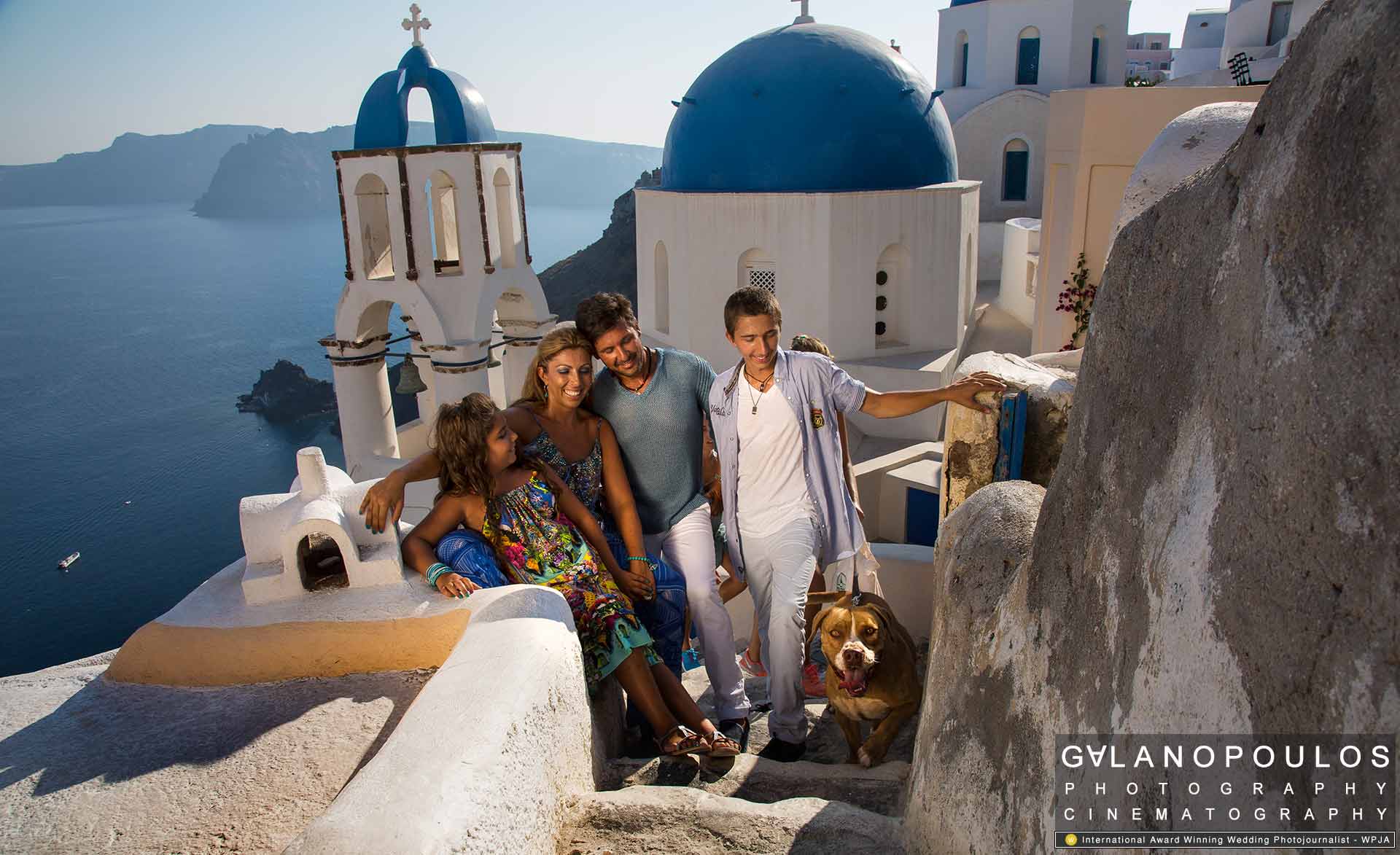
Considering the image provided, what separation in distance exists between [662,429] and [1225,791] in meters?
2.23

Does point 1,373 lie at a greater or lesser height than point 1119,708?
lesser

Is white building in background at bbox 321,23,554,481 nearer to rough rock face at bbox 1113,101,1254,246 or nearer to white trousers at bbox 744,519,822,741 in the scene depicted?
white trousers at bbox 744,519,822,741

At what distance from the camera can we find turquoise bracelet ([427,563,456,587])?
9.71 ft

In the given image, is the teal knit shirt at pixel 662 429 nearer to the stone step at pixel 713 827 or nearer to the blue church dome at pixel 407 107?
the stone step at pixel 713 827

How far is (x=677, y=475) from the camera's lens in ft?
10.9

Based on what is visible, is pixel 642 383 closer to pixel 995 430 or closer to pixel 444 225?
pixel 995 430

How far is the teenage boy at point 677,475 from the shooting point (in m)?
3.25

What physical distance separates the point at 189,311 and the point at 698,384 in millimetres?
84638

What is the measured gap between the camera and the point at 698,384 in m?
3.33

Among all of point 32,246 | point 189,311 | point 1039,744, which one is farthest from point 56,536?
point 32,246

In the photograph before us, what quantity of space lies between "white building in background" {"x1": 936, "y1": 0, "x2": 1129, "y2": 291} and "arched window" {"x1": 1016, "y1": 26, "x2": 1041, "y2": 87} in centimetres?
2

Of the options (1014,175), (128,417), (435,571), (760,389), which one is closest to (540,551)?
(435,571)

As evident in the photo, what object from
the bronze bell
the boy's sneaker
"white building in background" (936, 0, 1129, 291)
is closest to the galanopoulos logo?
the boy's sneaker

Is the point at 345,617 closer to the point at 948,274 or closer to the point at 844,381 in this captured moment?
the point at 844,381
